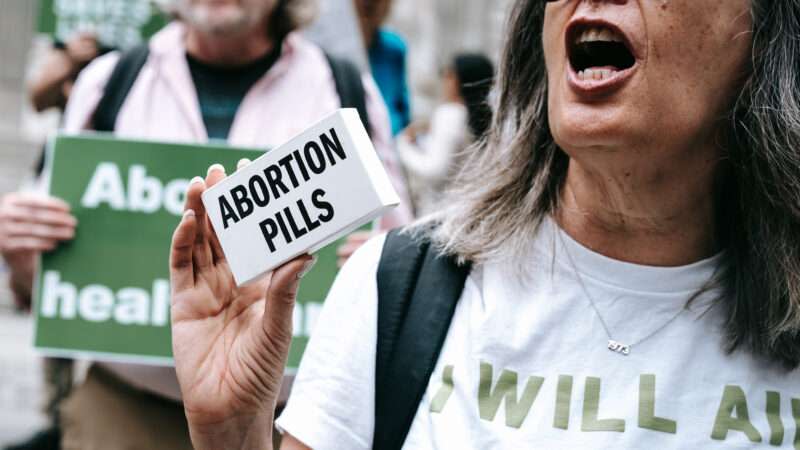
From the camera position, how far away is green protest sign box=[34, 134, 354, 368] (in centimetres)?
343

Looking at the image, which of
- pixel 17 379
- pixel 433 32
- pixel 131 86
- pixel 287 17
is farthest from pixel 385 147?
pixel 433 32

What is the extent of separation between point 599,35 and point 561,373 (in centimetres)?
58

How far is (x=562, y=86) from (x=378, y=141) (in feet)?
5.05

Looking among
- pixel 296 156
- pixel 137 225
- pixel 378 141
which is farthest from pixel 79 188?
pixel 296 156

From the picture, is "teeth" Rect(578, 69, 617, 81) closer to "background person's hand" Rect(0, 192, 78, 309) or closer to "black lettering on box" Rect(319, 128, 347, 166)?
"black lettering on box" Rect(319, 128, 347, 166)

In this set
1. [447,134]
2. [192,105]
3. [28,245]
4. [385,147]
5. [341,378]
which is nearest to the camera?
[341,378]

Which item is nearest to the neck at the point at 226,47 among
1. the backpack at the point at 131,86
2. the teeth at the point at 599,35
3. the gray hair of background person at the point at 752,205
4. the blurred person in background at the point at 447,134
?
the backpack at the point at 131,86

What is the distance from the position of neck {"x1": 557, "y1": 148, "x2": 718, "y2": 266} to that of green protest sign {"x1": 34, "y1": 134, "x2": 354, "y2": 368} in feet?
4.97

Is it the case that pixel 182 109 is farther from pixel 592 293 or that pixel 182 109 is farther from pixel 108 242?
pixel 592 293

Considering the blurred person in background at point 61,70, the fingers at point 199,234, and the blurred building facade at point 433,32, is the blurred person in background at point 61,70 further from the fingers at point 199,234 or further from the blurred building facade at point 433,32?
the blurred building facade at point 433,32

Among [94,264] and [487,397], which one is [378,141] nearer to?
[94,264]

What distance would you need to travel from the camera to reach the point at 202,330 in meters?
1.98

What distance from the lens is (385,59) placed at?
5.37 meters

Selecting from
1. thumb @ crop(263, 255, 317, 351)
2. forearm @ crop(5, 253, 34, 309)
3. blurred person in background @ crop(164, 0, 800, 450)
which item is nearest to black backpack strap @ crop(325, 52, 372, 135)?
forearm @ crop(5, 253, 34, 309)
